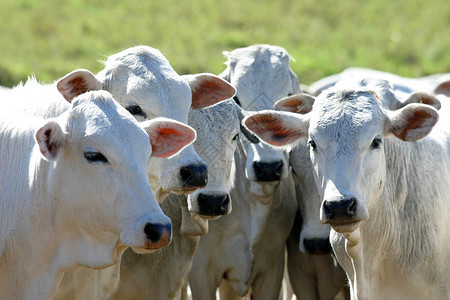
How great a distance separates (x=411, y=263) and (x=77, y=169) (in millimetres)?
2476

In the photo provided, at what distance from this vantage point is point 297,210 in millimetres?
8250

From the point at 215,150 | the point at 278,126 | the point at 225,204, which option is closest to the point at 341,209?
the point at 278,126

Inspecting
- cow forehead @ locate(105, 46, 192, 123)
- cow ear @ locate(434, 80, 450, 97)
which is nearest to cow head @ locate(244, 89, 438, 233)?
cow forehead @ locate(105, 46, 192, 123)

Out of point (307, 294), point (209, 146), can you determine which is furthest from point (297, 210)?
point (209, 146)

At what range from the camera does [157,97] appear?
632cm

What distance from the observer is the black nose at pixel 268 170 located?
24.5ft

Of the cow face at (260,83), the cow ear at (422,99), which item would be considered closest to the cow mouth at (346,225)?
the cow face at (260,83)

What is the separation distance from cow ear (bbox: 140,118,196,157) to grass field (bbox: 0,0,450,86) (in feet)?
35.4

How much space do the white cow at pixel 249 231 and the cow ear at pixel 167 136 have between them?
1.88m

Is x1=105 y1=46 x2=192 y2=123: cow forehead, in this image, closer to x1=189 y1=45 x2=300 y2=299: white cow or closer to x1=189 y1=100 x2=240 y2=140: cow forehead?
x1=189 y1=100 x2=240 y2=140: cow forehead

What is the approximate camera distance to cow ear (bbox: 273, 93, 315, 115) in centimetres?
749

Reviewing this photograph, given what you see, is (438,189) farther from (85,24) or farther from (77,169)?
→ (85,24)

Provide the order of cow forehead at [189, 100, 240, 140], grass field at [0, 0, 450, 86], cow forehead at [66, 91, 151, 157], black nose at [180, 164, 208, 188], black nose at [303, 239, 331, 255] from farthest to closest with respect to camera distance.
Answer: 1. grass field at [0, 0, 450, 86]
2. black nose at [303, 239, 331, 255]
3. cow forehead at [189, 100, 240, 140]
4. black nose at [180, 164, 208, 188]
5. cow forehead at [66, 91, 151, 157]

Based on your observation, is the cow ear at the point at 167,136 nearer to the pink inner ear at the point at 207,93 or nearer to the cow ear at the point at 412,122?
the pink inner ear at the point at 207,93
